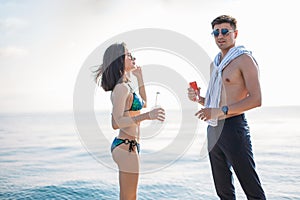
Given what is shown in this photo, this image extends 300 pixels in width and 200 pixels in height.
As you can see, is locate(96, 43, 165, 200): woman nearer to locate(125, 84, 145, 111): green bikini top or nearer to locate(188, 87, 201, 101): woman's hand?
locate(125, 84, 145, 111): green bikini top

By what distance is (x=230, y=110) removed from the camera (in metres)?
2.66

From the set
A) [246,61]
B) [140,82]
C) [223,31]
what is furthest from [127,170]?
[223,31]

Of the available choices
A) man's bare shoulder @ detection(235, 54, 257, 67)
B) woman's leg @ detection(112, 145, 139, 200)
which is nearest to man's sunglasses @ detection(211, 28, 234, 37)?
man's bare shoulder @ detection(235, 54, 257, 67)

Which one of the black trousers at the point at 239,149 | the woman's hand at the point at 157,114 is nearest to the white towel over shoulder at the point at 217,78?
the black trousers at the point at 239,149

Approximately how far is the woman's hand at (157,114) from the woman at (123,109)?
0.08 metres

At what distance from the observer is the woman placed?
105 inches

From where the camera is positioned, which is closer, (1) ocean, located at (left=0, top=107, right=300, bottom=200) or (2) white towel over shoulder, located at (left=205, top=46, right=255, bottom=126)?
(2) white towel over shoulder, located at (left=205, top=46, right=255, bottom=126)

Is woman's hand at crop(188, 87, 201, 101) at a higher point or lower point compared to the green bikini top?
higher

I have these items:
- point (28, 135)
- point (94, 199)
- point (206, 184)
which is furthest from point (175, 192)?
point (28, 135)

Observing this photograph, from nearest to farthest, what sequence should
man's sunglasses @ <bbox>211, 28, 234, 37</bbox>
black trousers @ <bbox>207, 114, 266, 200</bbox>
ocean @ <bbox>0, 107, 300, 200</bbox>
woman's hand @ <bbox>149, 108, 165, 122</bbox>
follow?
woman's hand @ <bbox>149, 108, 165, 122</bbox> < black trousers @ <bbox>207, 114, 266, 200</bbox> < man's sunglasses @ <bbox>211, 28, 234, 37</bbox> < ocean @ <bbox>0, 107, 300, 200</bbox>

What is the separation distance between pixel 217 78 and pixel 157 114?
64 centimetres

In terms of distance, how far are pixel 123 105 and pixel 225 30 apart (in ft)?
3.15

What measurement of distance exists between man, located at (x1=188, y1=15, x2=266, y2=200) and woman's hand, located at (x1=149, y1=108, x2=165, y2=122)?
27 centimetres

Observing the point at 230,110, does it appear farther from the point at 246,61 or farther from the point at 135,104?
the point at 135,104
